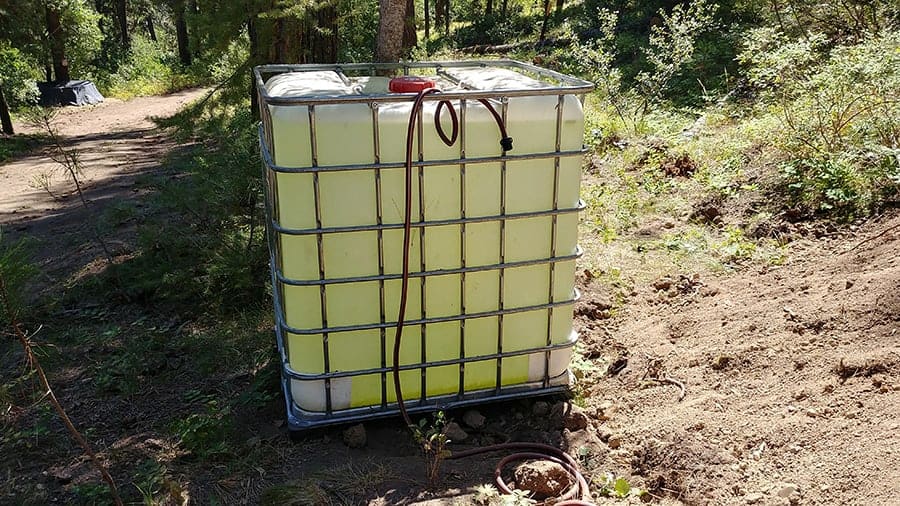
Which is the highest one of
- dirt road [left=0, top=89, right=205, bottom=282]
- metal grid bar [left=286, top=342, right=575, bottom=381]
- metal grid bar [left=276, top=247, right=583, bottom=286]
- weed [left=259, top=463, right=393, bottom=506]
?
metal grid bar [left=276, top=247, right=583, bottom=286]

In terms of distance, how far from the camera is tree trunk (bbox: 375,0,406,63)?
606 cm

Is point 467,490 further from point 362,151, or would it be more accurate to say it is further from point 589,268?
point 589,268

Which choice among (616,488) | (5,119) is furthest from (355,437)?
(5,119)

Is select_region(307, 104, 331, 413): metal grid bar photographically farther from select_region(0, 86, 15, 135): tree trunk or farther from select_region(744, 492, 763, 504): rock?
select_region(0, 86, 15, 135): tree trunk

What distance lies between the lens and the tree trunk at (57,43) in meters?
17.5

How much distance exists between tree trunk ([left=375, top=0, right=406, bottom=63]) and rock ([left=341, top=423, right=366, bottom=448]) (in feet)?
12.2

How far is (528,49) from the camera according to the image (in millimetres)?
18891

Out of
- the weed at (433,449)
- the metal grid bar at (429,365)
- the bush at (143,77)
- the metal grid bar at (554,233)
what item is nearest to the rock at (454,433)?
the weed at (433,449)

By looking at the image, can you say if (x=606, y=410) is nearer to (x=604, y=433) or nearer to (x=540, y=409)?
(x=604, y=433)

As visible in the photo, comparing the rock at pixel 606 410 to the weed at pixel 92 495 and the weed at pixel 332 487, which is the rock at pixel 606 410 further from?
the weed at pixel 92 495

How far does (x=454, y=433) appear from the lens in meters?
3.39

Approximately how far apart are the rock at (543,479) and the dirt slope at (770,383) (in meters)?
0.31

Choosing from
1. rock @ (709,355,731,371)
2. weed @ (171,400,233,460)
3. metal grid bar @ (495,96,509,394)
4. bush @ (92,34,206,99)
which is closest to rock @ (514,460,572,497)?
metal grid bar @ (495,96,509,394)

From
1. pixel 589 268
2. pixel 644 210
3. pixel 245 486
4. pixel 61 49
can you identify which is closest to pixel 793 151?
pixel 644 210
